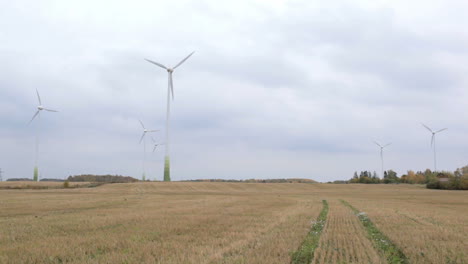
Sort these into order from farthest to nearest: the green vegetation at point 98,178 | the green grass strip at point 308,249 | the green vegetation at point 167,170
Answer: the green vegetation at point 98,178 < the green vegetation at point 167,170 < the green grass strip at point 308,249

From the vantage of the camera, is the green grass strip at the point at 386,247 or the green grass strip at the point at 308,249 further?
the green grass strip at the point at 386,247

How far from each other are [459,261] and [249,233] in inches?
392

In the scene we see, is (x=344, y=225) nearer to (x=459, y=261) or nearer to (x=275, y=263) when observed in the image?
(x=459, y=261)

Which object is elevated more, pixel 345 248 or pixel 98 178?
pixel 98 178

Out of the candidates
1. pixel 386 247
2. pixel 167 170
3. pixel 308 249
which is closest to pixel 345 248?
pixel 308 249

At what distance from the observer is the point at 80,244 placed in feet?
57.1

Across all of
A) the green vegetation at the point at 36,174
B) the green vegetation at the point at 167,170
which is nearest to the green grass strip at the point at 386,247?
the green vegetation at the point at 167,170

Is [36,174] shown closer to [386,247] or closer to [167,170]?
[167,170]

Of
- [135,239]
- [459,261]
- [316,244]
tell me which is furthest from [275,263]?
[135,239]

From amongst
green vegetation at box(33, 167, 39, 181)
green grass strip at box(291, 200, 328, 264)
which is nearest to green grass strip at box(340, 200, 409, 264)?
green grass strip at box(291, 200, 328, 264)

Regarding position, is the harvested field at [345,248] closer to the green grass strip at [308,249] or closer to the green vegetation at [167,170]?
the green grass strip at [308,249]

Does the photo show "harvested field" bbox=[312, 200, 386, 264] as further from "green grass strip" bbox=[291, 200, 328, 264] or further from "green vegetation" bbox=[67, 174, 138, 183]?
"green vegetation" bbox=[67, 174, 138, 183]

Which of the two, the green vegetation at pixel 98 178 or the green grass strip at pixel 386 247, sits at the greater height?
the green vegetation at pixel 98 178

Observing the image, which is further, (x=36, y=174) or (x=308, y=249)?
(x=36, y=174)
